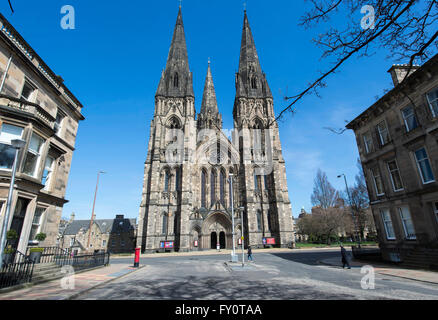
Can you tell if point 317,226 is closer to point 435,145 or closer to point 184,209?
point 184,209

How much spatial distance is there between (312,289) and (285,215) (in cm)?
2727

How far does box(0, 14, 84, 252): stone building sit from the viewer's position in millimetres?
9367

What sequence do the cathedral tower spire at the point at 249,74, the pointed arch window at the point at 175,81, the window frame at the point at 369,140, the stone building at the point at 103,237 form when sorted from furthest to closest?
the stone building at the point at 103,237 < the cathedral tower spire at the point at 249,74 < the pointed arch window at the point at 175,81 < the window frame at the point at 369,140

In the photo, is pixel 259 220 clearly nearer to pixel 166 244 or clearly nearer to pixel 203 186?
pixel 203 186

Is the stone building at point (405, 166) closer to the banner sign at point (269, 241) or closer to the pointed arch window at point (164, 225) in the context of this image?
the banner sign at point (269, 241)

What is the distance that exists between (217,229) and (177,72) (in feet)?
103

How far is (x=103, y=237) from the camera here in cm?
4828

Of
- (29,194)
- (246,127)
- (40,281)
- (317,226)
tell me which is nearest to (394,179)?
(40,281)

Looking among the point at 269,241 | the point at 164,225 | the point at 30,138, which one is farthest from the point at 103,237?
the point at 30,138

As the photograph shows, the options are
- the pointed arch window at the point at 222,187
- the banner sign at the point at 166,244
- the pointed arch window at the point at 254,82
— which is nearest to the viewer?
the banner sign at the point at 166,244

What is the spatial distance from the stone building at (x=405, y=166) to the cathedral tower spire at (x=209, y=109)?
1174 inches

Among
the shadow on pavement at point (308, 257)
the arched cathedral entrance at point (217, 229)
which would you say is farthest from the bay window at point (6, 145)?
the arched cathedral entrance at point (217, 229)

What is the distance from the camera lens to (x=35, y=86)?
11.9 m

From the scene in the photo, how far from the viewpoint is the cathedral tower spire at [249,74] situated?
1699 inches
